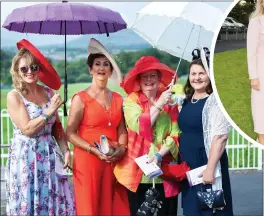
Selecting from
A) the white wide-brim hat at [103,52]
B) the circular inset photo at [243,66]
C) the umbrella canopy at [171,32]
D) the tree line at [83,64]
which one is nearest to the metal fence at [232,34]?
the circular inset photo at [243,66]

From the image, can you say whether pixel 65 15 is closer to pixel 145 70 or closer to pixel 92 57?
pixel 92 57

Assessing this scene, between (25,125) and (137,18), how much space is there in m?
1.24

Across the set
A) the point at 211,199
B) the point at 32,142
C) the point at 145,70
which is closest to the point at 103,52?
the point at 145,70

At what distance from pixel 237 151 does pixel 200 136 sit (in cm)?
508

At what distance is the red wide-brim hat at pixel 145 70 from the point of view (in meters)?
4.32

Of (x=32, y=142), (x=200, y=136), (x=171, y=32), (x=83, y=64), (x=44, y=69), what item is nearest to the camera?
(x=200, y=136)

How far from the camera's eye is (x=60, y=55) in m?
11.1

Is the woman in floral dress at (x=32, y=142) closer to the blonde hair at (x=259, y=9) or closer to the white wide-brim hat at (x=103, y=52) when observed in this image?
the white wide-brim hat at (x=103, y=52)

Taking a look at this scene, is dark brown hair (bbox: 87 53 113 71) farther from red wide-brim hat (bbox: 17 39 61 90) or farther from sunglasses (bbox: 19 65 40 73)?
sunglasses (bbox: 19 65 40 73)

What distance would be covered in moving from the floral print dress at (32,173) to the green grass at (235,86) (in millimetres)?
1544

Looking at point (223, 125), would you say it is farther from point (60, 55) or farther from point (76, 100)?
point (60, 55)

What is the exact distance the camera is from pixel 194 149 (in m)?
4.17

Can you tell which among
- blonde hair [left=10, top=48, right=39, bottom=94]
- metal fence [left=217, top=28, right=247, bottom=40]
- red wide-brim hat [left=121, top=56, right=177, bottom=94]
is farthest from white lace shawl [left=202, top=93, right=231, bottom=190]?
blonde hair [left=10, top=48, right=39, bottom=94]

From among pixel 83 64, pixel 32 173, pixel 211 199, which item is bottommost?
pixel 211 199
